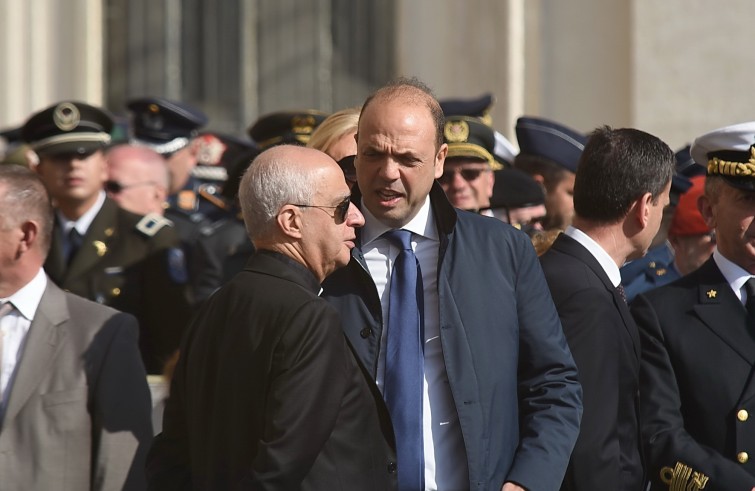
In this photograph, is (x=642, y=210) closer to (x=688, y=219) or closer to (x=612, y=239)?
(x=612, y=239)

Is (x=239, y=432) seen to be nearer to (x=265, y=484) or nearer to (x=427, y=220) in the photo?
(x=265, y=484)

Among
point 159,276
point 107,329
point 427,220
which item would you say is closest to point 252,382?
point 427,220

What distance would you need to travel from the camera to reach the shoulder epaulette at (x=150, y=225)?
21.1ft

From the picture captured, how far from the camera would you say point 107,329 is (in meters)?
4.77

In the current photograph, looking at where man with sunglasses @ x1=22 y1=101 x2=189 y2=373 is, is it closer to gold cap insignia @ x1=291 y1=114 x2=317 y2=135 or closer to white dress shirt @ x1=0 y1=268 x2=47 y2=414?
gold cap insignia @ x1=291 y1=114 x2=317 y2=135

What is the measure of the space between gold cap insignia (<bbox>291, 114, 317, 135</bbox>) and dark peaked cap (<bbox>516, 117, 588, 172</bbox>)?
3.16 ft

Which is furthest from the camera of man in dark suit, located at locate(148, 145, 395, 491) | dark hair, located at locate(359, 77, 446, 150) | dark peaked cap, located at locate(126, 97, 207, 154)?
dark peaked cap, located at locate(126, 97, 207, 154)

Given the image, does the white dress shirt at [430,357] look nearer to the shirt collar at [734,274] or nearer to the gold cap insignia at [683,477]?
the gold cap insignia at [683,477]

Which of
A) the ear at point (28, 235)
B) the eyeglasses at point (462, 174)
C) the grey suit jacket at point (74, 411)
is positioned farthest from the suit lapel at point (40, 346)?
the eyeglasses at point (462, 174)

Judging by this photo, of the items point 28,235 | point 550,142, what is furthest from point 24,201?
point 550,142

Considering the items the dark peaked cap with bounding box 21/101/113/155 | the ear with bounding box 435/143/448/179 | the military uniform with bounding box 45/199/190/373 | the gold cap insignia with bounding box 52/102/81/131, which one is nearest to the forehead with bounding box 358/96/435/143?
the ear with bounding box 435/143/448/179

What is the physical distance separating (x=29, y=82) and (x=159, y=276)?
6.87 m

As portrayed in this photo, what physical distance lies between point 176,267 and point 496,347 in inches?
101

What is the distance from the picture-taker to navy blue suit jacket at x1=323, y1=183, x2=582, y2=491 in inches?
160
